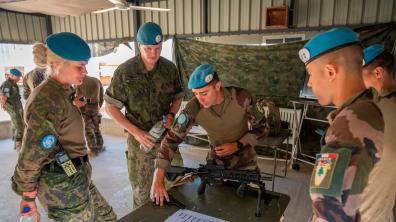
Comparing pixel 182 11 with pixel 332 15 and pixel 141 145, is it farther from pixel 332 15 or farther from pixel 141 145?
pixel 141 145

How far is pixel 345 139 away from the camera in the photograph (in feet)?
2.17

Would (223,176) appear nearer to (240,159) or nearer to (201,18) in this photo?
(240,159)

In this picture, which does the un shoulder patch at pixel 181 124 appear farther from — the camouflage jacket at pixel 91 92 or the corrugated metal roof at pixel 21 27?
the corrugated metal roof at pixel 21 27

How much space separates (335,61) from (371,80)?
1.08 meters

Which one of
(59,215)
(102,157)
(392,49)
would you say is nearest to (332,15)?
(392,49)

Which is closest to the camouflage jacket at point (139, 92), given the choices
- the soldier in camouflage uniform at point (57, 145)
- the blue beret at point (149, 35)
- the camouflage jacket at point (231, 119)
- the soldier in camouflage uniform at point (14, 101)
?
the blue beret at point (149, 35)

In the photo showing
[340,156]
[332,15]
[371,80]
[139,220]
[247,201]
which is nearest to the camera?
[340,156]

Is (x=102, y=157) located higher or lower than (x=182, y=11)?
lower

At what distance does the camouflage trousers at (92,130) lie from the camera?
Result: 438 cm

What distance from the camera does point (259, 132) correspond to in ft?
5.47

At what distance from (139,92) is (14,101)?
416cm

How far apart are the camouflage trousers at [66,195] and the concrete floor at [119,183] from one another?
A: 1306 mm

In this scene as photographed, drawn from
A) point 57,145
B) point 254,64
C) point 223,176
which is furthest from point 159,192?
point 254,64

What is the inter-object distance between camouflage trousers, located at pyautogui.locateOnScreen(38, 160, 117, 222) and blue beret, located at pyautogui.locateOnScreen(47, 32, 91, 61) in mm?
585
